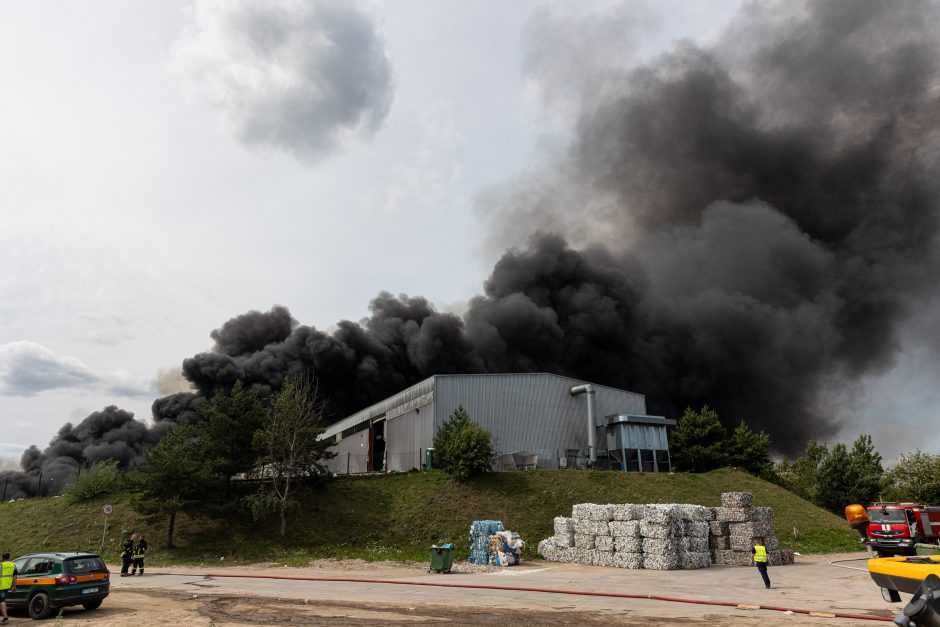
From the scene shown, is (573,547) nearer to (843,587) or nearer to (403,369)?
(843,587)

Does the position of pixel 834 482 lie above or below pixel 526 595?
above

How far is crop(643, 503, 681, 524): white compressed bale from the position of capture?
2231 cm

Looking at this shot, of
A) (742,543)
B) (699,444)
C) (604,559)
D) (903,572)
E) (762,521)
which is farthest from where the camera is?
(699,444)

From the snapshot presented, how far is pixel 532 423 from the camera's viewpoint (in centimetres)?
4128

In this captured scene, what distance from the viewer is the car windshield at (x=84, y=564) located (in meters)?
13.7

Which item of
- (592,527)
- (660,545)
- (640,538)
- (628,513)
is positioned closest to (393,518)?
(592,527)

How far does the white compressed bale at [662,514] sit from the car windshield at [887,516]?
6471 millimetres

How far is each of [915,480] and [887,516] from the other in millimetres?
46054

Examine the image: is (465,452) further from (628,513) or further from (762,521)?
(762,521)

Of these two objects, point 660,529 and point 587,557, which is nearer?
point 660,529

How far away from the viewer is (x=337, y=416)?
68.7 m

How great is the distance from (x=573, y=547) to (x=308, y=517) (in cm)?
1459

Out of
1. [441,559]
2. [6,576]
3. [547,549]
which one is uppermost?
[6,576]

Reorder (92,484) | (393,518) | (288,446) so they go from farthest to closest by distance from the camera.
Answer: (92,484) < (393,518) < (288,446)
